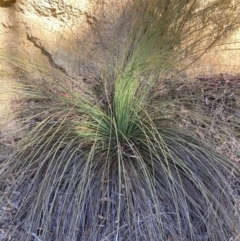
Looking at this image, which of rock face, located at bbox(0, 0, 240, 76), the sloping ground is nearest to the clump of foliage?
the sloping ground

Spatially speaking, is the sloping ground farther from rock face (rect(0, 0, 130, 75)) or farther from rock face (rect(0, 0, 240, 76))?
rock face (rect(0, 0, 130, 75))

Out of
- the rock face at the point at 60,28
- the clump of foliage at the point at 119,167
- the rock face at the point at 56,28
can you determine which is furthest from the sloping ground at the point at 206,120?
the rock face at the point at 56,28

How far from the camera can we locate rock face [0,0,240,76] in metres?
2.41

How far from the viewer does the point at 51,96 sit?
180cm

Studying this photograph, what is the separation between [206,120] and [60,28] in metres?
1.29

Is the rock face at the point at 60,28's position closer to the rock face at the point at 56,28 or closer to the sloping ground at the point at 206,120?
the rock face at the point at 56,28

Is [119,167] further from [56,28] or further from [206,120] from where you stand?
[56,28]

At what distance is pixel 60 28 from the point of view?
2449 mm

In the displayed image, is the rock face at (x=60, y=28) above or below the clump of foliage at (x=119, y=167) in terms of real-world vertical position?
above

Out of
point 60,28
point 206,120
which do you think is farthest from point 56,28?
point 206,120

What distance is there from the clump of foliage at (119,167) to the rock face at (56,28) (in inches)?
22.6

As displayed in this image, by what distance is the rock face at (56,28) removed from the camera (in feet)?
7.93

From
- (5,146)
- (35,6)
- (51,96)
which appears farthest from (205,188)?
(35,6)

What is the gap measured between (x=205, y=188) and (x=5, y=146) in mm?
1027
